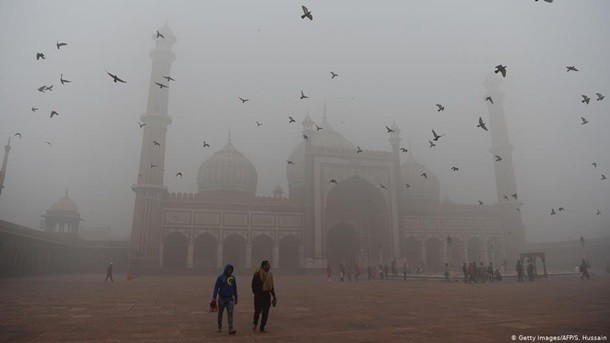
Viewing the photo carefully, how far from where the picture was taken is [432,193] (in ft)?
140

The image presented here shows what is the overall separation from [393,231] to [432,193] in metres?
11.3

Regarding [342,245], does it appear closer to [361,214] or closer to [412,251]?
[361,214]

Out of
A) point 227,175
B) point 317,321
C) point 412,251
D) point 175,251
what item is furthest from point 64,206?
point 317,321

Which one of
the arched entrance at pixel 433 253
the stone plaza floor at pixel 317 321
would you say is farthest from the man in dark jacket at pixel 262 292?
the arched entrance at pixel 433 253

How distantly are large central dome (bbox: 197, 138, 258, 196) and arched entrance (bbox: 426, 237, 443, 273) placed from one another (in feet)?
56.3

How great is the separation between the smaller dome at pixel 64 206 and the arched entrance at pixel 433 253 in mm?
33744

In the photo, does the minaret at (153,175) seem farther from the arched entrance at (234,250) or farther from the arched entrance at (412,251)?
the arched entrance at (412,251)

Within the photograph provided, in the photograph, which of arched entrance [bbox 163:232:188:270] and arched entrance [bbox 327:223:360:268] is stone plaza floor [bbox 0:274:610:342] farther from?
arched entrance [bbox 327:223:360:268]

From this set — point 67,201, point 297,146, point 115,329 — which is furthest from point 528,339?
point 67,201

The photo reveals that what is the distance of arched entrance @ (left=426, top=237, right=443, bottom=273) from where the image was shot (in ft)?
118

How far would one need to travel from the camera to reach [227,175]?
36656 mm

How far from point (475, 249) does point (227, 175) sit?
24152mm

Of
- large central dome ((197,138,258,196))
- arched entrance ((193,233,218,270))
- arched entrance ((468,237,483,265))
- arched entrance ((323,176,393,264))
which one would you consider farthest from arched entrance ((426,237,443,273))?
arched entrance ((193,233,218,270))

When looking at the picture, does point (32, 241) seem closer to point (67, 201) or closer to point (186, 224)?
point (186, 224)
